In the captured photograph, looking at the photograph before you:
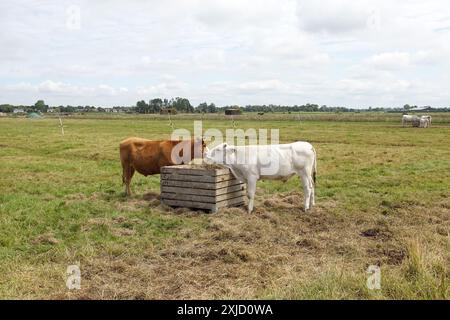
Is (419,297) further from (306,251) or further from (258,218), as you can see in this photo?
(258,218)

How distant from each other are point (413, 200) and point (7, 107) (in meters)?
172

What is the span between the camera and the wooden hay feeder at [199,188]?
9914mm

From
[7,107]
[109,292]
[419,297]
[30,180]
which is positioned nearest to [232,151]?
[109,292]

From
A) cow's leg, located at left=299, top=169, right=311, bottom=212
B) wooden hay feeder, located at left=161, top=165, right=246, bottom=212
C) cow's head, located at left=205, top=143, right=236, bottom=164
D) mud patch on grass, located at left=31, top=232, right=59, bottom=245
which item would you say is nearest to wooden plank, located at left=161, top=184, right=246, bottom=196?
wooden hay feeder, located at left=161, top=165, right=246, bottom=212

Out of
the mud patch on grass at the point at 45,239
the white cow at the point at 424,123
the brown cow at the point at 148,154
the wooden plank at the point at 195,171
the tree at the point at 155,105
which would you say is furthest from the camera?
the tree at the point at 155,105

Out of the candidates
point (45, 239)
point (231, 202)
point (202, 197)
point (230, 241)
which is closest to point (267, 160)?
point (231, 202)

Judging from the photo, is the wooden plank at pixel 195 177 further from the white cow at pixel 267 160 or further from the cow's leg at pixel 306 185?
the cow's leg at pixel 306 185

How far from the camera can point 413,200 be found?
435 inches

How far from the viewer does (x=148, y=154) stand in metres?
11.8

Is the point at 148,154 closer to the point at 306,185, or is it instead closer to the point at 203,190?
the point at 203,190

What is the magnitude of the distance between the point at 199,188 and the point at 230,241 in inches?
98.1

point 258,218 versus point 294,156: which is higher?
point 294,156

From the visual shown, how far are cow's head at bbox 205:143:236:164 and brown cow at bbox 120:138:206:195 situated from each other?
0.97 meters

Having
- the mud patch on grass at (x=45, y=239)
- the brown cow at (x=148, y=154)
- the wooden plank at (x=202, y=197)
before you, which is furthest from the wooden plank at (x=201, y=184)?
the mud patch on grass at (x=45, y=239)
